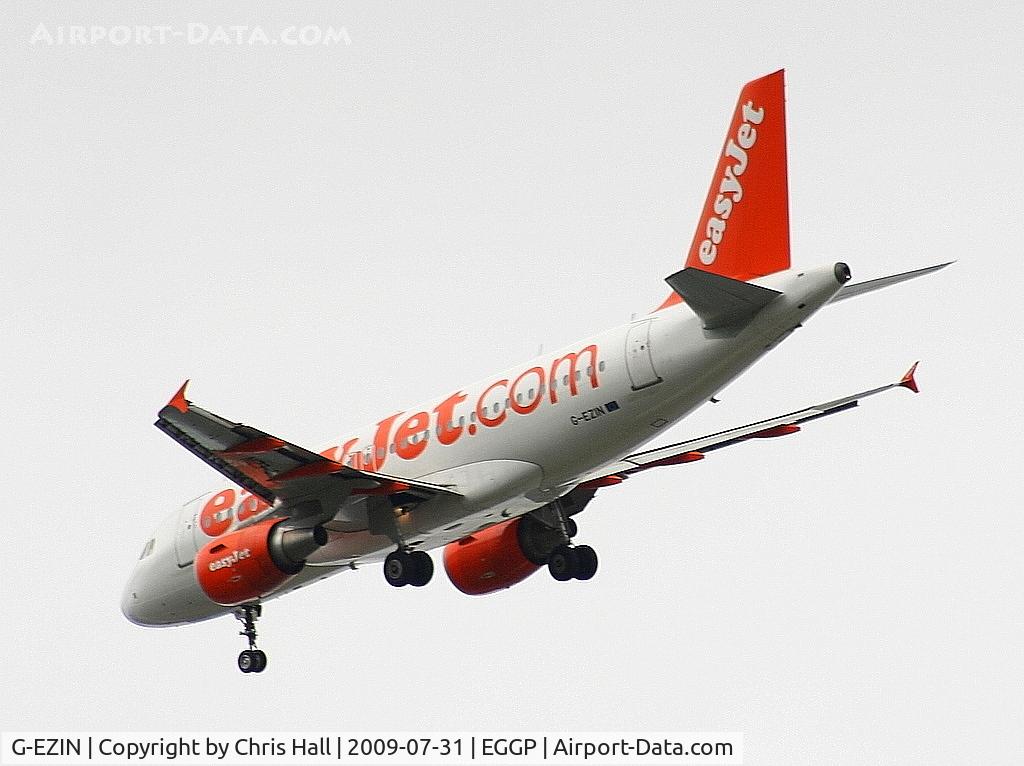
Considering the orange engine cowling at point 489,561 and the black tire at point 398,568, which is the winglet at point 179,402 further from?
the orange engine cowling at point 489,561

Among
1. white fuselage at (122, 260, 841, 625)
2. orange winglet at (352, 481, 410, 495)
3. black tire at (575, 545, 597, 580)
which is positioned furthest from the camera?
black tire at (575, 545, 597, 580)

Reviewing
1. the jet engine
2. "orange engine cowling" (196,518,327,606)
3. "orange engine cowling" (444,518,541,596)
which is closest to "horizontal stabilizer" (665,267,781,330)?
"orange engine cowling" (196,518,327,606)

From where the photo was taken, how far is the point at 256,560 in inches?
1237

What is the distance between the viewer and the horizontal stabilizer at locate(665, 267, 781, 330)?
2608cm

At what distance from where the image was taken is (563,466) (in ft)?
97.6

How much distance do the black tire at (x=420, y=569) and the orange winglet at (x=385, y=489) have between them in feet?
4.51

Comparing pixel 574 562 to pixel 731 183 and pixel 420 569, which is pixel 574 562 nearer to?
pixel 420 569

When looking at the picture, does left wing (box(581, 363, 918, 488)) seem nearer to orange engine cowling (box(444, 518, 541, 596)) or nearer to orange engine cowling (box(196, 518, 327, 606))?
orange engine cowling (box(444, 518, 541, 596))

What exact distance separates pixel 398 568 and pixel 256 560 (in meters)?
2.64

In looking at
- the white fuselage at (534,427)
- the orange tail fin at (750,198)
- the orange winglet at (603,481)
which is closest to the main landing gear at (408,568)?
the white fuselage at (534,427)

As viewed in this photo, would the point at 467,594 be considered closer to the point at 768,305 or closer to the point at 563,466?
the point at 563,466

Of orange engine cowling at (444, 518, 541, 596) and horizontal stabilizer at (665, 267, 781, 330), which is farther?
orange engine cowling at (444, 518, 541, 596)

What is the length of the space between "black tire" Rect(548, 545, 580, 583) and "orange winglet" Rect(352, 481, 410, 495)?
5.01 m

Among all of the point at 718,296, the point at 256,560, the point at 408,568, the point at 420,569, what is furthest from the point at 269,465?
the point at 718,296
